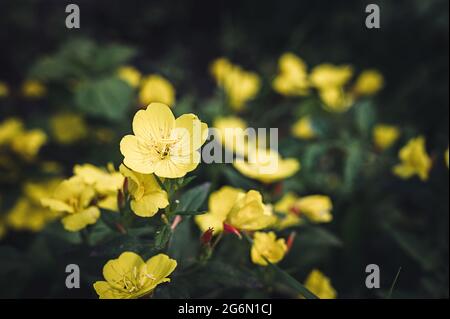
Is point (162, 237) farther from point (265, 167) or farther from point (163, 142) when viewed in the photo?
point (265, 167)

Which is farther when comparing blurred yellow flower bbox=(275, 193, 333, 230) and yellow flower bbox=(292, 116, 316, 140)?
yellow flower bbox=(292, 116, 316, 140)

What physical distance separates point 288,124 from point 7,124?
1344 mm

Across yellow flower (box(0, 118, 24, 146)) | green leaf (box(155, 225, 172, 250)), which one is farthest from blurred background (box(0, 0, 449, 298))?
green leaf (box(155, 225, 172, 250))

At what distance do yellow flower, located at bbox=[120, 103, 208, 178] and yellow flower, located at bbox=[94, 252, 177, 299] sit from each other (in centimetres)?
19

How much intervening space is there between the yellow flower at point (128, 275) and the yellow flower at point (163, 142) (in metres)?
0.19

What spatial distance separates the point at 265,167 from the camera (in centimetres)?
150

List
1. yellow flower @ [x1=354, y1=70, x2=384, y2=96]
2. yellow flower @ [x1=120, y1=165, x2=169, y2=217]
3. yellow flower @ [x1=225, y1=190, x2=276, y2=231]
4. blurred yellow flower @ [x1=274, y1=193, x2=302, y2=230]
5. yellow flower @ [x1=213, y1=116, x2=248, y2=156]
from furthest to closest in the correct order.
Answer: yellow flower @ [x1=354, y1=70, x2=384, y2=96]
yellow flower @ [x1=213, y1=116, x2=248, y2=156]
blurred yellow flower @ [x1=274, y1=193, x2=302, y2=230]
yellow flower @ [x1=225, y1=190, x2=276, y2=231]
yellow flower @ [x1=120, y1=165, x2=169, y2=217]

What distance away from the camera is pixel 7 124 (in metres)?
1.94

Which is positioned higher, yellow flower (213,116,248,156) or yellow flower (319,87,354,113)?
yellow flower (319,87,354,113)

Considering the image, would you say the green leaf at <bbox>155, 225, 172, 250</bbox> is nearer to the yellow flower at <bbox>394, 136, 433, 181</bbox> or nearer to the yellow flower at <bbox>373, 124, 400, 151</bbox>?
the yellow flower at <bbox>394, 136, 433, 181</bbox>

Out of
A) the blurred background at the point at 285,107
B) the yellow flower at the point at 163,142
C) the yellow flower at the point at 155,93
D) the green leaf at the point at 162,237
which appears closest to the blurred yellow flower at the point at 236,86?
the blurred background at the point at 285,107

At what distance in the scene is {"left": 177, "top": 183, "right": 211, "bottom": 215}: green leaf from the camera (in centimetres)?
119

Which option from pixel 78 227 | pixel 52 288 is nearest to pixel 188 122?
pixel 78 227

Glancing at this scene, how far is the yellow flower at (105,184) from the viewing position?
115 centimetres
